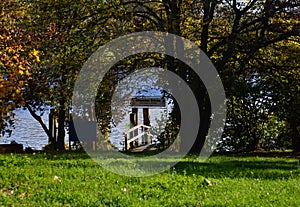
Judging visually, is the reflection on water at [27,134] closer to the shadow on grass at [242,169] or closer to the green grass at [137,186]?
the green grass at [137,186]

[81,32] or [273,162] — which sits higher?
[81,32]

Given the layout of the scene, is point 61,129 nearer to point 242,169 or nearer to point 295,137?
point 295,137

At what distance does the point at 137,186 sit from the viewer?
644 cm

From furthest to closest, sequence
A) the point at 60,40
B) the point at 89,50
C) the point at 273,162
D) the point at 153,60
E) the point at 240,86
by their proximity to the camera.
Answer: the point at 240,86 → the point at 153,60 → the point at 89,50 → the point at 60,40 → the point at 273,162

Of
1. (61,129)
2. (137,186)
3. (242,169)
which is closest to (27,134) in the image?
(61,129)

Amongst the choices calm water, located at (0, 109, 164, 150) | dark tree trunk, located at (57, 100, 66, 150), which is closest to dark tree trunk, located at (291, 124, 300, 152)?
calm water, located at (0, 109, 164, 150)

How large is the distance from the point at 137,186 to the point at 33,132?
13710 mm

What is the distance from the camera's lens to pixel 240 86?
14.8 meters

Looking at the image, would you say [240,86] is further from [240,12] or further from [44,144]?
[44,144]

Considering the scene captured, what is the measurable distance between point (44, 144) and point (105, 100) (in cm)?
445

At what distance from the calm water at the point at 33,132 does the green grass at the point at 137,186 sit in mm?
9058

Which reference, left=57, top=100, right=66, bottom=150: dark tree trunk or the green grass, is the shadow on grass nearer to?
the green grass

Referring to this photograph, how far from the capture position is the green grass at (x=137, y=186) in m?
5.64

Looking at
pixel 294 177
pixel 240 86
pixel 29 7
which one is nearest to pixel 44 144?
pixel 29 7
